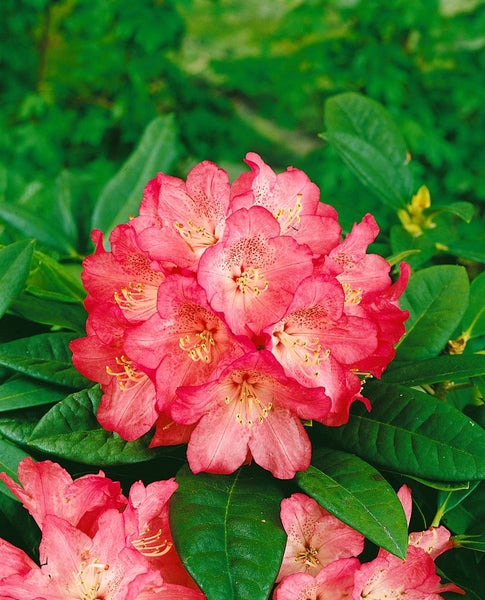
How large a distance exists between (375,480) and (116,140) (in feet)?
8.13

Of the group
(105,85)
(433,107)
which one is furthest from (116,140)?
(433,107)

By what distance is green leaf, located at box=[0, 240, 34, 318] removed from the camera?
32.5 inches

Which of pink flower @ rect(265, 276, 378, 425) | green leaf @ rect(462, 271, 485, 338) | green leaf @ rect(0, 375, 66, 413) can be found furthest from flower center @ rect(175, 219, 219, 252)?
green leaf @ rect(462, 271, 485, 338)

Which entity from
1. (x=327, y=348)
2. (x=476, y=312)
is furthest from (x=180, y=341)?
(x=476, y=312)

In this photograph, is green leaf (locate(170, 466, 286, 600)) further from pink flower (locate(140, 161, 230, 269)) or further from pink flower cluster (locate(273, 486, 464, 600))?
pink flower (locate(140, 161, 230, 269))

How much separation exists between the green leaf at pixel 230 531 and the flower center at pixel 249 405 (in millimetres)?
62

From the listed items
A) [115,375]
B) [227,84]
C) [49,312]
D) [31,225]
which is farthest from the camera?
[227,84]

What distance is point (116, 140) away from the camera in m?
2.99

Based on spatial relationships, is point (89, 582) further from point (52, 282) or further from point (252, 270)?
point (52, 282)

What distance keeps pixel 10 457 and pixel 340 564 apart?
0.33 metres

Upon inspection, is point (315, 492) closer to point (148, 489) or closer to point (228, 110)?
point (148, 489)

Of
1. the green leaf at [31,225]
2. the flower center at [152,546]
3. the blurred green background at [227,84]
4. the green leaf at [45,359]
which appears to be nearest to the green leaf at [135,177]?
the green leaf at [31,225]

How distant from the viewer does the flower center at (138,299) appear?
2.44 ft

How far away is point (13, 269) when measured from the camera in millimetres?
837
